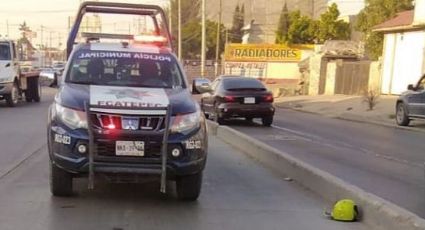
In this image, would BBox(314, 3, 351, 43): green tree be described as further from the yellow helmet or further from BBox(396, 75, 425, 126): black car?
the yellow helmet

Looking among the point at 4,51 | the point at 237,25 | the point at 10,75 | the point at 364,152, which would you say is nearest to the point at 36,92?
the point at 10,75

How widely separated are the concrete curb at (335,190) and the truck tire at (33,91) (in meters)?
19.3

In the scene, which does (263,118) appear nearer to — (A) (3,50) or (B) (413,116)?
(B) (413,116)

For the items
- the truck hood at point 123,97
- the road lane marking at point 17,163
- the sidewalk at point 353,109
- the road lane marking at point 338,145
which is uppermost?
the truck hood at point 123,97

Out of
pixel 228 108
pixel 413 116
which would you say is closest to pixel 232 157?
pixel 228 108

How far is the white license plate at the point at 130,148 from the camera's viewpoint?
6926 millimetres

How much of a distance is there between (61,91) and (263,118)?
42.2ft

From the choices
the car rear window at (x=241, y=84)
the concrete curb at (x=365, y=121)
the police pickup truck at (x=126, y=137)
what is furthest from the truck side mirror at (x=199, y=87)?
the concrete curb at (x=365, y=121)

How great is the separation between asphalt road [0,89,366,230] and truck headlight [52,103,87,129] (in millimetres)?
931

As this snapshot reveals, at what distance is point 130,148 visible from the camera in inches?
274

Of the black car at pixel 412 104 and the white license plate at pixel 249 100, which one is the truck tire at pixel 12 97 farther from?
the black car at pixel 412 104

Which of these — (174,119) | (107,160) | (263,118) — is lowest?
(263,118)

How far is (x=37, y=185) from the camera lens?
8.43m

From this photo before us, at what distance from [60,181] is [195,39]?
8520 cm
